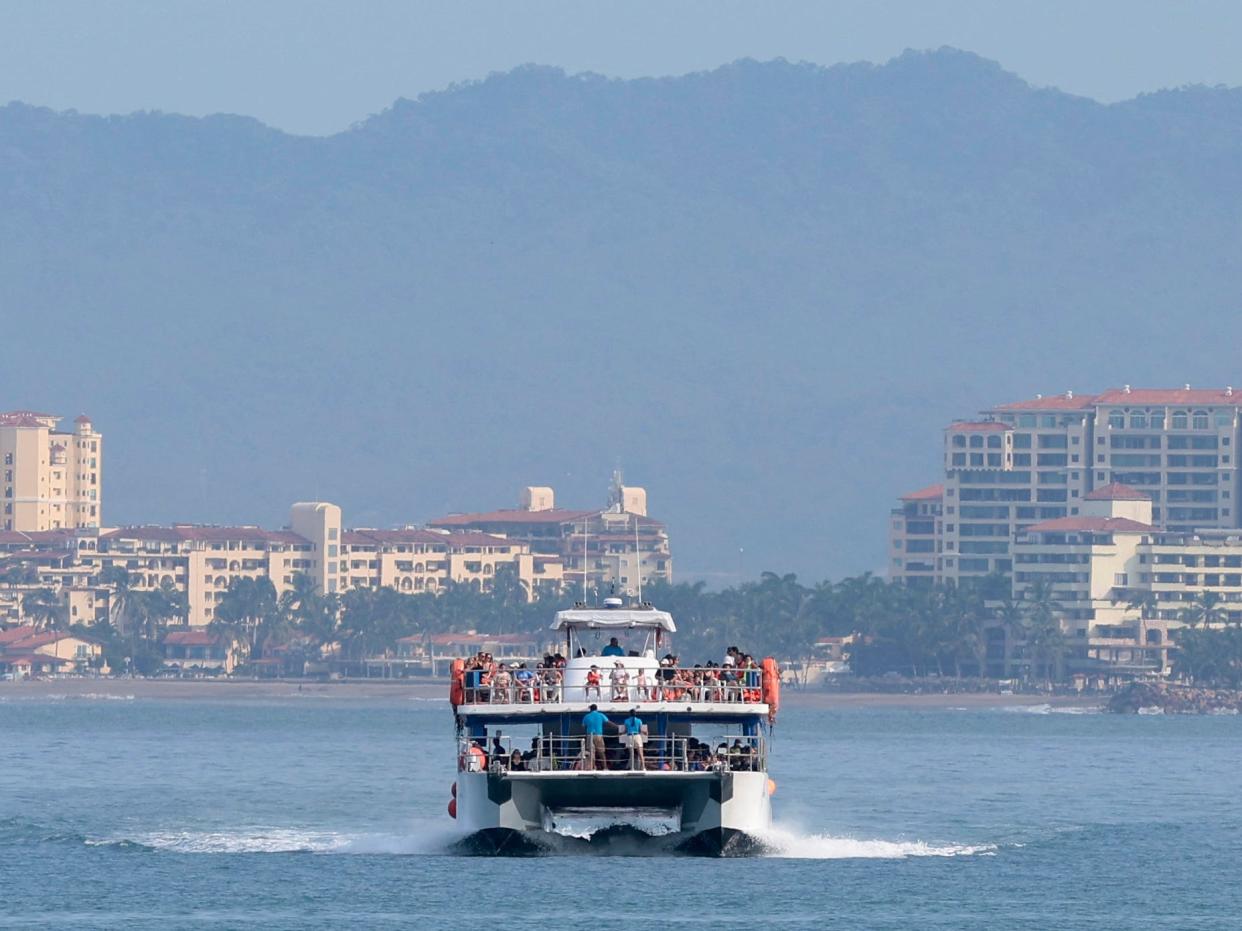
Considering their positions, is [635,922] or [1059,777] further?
[1059,777]

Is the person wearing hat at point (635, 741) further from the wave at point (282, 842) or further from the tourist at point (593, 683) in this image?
the wave at point (282, 842)

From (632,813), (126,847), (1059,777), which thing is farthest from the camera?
(1059,777)

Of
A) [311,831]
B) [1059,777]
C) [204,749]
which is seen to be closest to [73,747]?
[204,749]

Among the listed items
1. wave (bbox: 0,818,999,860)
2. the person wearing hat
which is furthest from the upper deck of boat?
wave (bbox: 0,818,999,860)

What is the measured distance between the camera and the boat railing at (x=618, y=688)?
65.4 m

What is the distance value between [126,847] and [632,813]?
1571 cm

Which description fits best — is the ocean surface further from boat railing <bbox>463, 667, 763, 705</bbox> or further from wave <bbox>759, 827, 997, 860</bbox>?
boat railing <bbox>463, 667, 763, 705</bbox>

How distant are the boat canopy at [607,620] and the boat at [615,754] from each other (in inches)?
34.6

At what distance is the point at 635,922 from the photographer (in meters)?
57.8

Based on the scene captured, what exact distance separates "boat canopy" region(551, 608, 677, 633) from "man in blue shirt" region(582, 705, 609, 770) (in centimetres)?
414

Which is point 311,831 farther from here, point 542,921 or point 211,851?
point 542,921

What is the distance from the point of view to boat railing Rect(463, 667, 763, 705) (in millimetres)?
65375

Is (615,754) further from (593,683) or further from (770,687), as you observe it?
(770,687)

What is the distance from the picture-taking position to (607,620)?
6844 cm
